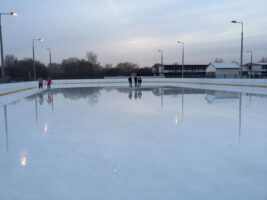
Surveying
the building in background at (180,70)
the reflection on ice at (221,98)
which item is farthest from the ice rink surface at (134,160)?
the building in background at (180,70)

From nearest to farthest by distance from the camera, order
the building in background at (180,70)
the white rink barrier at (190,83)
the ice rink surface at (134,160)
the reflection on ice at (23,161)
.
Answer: the ice rink surface at (134,160)
the reflection on ice at (23,161)
the white rink barrier at (190,83)
the building in background at (180,70)

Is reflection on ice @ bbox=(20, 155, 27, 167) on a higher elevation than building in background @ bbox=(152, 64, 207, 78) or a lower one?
lower

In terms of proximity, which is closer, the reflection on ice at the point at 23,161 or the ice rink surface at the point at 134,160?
the ice rink surface at the point at 134,160

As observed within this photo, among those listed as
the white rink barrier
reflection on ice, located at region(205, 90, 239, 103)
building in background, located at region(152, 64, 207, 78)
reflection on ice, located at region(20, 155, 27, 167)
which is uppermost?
building in background, located at region(152, 64, 207, 78)

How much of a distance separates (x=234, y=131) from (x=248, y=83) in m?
18.3

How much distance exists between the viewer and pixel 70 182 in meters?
3.76

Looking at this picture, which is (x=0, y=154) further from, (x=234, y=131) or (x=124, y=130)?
(x=234, y=131)

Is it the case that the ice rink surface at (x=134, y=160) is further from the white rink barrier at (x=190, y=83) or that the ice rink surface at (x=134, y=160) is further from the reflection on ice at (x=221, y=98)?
the white rink barrier at (x=190, y=83)

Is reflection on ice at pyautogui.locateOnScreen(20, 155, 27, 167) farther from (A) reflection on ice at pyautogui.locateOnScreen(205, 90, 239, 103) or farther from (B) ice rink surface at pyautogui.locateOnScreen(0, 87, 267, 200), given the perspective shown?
(A) reflection on ice at pyautogui.locateOnScreen(205, 90, 239, 103)

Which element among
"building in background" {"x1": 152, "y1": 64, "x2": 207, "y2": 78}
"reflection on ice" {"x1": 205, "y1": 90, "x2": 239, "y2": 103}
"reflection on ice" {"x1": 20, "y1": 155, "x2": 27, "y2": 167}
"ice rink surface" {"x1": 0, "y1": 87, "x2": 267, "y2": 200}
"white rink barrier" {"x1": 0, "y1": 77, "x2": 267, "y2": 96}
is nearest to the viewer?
"ice rink surface" {"x1": 0, "y1": 87, "x2": 267, "y2": 200}

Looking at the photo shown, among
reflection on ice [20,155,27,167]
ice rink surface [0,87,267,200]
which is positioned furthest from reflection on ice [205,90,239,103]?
reflection on ice [20,155,27,167]

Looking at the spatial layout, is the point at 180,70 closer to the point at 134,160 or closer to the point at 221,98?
the point at 221,98

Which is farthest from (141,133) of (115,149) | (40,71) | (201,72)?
(201,72)

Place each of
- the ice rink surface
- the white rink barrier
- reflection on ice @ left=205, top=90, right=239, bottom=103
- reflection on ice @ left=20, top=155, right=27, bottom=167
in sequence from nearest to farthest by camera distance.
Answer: the ice rink surface, reflection on ice @ left=20, top=155, right=27, bottom=167, reflection on ice @ left=205, top=90, right=239, bottom=103, the white rink barrier
